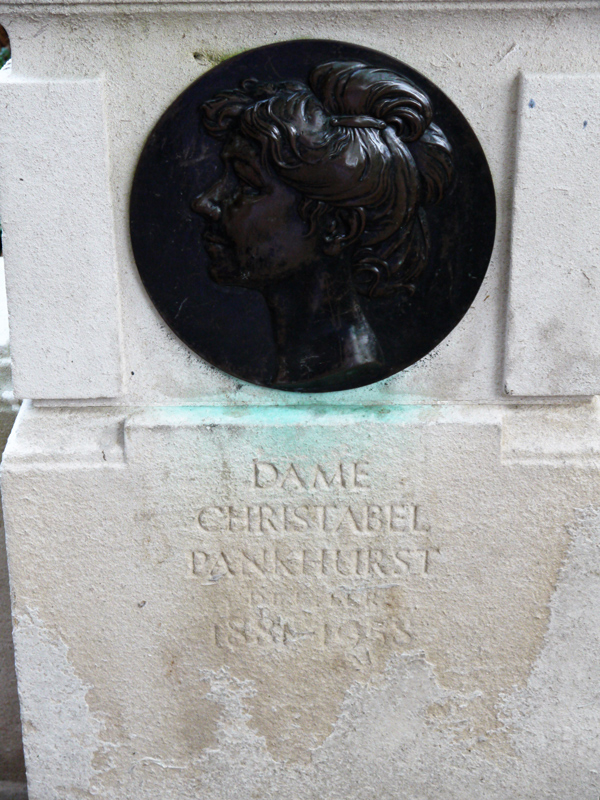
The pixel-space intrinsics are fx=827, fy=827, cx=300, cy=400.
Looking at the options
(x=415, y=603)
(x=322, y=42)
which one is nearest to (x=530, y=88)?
(x=322, y=42)

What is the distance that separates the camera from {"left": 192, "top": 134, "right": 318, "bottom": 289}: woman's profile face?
1.97m

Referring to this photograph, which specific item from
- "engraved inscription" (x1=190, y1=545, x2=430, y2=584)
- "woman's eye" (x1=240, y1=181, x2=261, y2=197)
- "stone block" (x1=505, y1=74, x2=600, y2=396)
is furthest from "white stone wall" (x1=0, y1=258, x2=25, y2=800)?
"stone block" (x1=505, y1=74, x2=600, y2=396)

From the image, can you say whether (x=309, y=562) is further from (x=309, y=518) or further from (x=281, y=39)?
(x=281, y=39)

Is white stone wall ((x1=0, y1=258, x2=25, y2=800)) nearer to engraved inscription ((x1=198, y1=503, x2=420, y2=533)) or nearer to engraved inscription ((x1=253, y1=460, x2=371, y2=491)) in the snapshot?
engraved inscription ((x1=198, y1=503, x2=420, y2=533))

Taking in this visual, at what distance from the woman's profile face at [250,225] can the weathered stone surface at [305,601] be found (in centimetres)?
38

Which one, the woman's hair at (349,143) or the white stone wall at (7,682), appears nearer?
the woman's hair at (349,143)

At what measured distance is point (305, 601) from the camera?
2.30m

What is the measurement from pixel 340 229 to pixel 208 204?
33 cm

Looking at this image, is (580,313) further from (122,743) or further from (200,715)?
(122,743)

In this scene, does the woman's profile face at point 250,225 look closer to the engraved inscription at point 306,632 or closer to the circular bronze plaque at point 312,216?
the circular bronze plaque at point 312,216

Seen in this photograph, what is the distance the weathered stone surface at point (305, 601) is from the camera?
7.14 feet

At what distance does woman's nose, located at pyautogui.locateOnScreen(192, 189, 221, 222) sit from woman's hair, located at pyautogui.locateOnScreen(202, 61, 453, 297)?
14cm

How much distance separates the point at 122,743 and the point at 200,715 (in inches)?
9.6

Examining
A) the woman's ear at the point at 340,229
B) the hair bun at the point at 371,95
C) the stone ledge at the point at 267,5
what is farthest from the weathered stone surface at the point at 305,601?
the stone ledge at the point at 267,5
